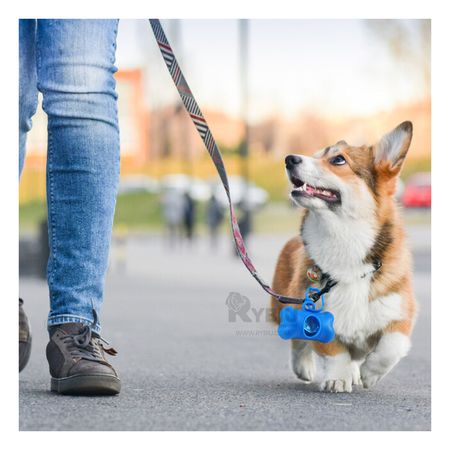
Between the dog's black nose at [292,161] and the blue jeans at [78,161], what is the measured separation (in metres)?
0.60

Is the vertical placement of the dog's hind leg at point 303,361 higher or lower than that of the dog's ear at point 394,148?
lower

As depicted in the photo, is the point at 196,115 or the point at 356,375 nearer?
the point at 196,115

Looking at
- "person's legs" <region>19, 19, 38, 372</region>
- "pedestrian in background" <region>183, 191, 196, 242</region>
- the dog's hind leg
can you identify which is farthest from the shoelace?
"pedestrian in background" <region>183, 191, 196, 242</region>

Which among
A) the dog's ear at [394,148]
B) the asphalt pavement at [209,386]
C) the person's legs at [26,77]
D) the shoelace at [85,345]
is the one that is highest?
the person's legs at [26,77]

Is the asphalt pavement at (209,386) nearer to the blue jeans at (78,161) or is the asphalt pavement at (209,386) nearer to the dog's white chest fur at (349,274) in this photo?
the dog's white chest fur at (349,274)

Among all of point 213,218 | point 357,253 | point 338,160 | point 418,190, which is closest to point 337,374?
point 357,253

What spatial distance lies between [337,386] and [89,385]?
932mm

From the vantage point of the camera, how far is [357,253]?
344cm

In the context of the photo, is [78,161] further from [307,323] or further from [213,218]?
[213,218]

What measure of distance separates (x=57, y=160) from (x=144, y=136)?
4261 cm

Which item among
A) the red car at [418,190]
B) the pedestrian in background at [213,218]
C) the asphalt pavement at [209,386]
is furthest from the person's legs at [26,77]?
the pedestrian in background at [213,218]

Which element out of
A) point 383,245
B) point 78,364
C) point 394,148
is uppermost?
point 394,148

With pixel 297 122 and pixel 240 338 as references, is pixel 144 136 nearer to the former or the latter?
pixel 297 122

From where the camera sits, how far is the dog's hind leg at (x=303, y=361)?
3709 millimetres
